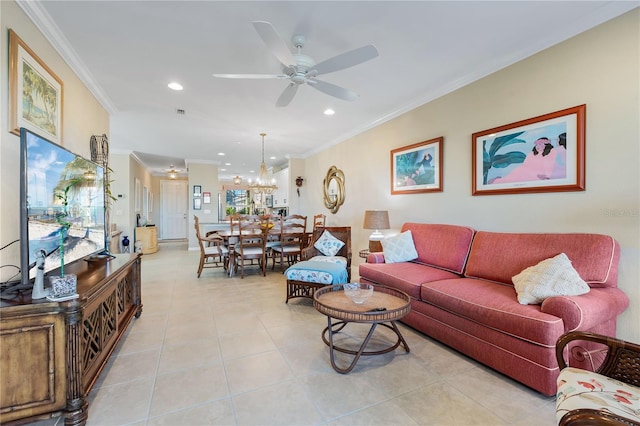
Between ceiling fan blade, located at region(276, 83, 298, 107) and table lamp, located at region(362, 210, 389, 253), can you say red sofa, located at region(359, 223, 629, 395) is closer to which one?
table lamp, located at region(362, 210, 389, 253)

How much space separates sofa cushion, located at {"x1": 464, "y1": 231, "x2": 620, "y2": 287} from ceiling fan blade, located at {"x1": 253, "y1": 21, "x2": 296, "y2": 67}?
8.29ft

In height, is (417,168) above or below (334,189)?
above

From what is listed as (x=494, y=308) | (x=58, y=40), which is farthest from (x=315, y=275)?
(x=58, y=40)

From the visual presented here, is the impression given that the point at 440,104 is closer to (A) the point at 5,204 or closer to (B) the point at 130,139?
(A) the point at 5,204

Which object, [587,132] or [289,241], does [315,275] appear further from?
[587,132]

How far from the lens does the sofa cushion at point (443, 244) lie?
10.2 ft

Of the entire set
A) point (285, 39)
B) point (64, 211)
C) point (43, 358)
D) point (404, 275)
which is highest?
point (285, 39)

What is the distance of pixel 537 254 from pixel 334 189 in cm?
421

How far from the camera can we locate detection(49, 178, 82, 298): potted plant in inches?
62.2

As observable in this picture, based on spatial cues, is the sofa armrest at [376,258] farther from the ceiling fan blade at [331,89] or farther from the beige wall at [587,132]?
the ceiling fan blade at [331,89]

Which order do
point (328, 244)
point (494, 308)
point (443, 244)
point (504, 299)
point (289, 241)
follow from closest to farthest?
point (494, 308) < point (504, 299) < point (443, 244) < point (328, 244) < point (289, 241)

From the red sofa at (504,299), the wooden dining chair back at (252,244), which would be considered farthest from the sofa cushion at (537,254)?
the wooden dining chair back at (252,244)

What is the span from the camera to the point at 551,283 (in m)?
2.04

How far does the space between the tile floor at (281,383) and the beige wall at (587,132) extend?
4.41ft
